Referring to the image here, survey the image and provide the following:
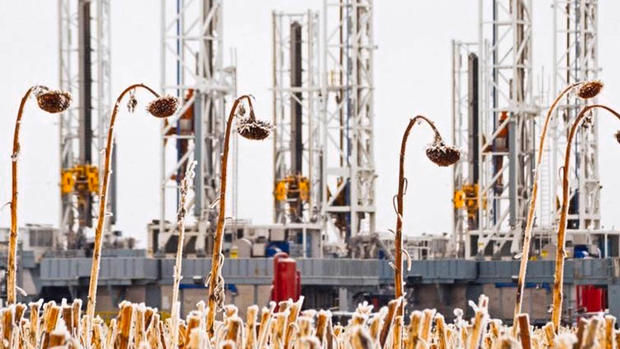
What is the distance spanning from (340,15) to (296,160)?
301 inches

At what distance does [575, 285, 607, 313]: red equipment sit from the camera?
65.8 meters

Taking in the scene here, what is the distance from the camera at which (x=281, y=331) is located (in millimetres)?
10016

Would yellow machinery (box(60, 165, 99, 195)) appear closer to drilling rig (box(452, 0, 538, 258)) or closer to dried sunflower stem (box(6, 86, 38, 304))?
drilling rig (box(452, 0, 538, 258))

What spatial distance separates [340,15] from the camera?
77.7 metres

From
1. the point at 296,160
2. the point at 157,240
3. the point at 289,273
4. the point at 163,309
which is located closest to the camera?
the point at 289,273

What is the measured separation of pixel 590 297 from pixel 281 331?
5805cm

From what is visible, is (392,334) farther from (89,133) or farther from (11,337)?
(89,133)

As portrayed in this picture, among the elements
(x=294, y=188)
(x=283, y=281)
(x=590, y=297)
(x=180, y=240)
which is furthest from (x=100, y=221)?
(x=294, y=188)

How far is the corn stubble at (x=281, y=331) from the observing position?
28.4 feet

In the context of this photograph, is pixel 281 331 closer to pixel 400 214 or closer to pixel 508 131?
pixel 400 214

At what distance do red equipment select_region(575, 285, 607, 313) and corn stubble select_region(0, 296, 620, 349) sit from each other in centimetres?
5422

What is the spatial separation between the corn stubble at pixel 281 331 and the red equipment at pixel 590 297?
54.2 metres

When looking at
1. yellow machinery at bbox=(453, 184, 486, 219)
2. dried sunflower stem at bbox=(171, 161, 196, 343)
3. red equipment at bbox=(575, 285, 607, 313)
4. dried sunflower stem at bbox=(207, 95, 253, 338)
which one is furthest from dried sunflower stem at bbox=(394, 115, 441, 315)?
yellow machinery at bbox=(453, 184, 486, 219)

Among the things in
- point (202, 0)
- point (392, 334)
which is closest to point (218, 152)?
point (202, 0)
